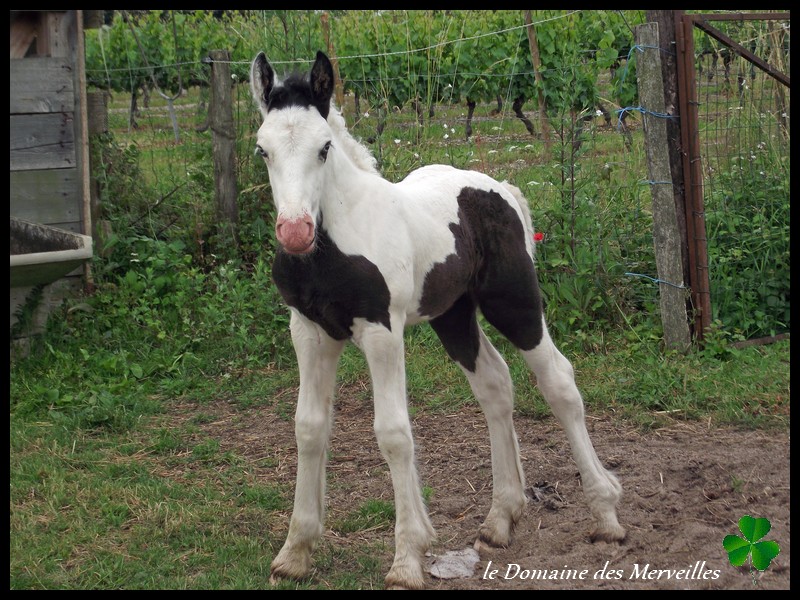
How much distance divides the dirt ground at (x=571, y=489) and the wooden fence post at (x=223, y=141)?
1.99 meters

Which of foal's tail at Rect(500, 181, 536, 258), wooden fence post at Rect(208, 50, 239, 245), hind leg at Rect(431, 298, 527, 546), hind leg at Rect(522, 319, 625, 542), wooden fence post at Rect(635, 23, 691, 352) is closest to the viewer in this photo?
hind leg at Rect(522, 319, 625, 542)

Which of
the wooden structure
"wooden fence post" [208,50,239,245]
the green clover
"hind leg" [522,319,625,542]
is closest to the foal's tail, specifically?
"hind leg" [522,319,625,542]

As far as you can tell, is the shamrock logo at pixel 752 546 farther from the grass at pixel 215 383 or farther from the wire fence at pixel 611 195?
the wire fence at pixel 611 195

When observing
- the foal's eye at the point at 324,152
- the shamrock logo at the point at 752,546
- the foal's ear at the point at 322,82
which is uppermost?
the foal's ear at the point at 322,82

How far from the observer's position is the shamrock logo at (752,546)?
352 centimetres

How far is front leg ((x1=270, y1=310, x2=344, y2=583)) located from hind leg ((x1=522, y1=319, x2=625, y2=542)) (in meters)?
1.04

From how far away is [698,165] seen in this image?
583cm

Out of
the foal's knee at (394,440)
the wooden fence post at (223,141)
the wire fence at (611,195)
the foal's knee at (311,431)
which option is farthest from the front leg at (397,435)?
the wooden fence post at (223,141)

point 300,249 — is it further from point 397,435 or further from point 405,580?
point 405,580

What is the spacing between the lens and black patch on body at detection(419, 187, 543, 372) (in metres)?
4.13

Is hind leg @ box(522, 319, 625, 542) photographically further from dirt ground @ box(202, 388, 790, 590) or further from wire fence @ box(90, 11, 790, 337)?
wire fence @ box(90, 11, 790, 337)

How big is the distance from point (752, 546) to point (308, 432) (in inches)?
75.9

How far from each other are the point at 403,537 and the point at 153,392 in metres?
3.01

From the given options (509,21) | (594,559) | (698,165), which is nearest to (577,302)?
(698,165)
